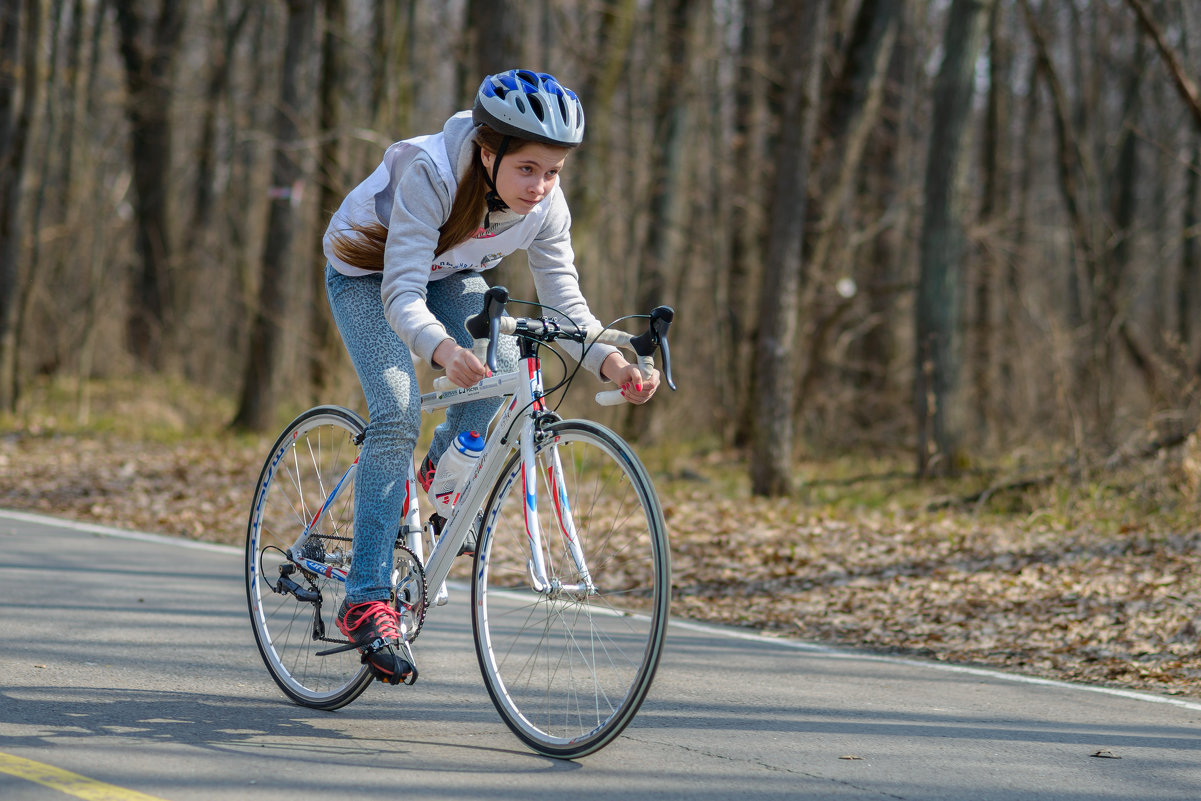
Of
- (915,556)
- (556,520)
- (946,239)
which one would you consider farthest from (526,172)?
(946,239)

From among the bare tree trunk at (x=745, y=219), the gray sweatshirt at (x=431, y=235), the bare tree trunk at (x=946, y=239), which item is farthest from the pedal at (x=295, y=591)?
the bare tree trunk at (x=745, y=219)

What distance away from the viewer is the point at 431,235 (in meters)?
4.09

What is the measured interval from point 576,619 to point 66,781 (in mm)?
1584

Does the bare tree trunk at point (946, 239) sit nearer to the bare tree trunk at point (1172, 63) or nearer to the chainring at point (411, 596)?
the bare tree trunk at point (1172, 63)

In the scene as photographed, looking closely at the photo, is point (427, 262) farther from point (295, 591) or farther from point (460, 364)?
point (295, 591)

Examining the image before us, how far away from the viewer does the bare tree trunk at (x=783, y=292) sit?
11.8 m

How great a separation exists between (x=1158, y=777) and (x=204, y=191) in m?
23.3

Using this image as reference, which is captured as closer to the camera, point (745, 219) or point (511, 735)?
point (511, 735)

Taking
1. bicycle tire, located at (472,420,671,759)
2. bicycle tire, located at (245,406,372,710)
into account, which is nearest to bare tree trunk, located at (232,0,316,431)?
bicycle tire, located at (245,406,372,710)

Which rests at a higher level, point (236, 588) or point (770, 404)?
point (770, 404)

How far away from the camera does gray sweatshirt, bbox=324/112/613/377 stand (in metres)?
4.03

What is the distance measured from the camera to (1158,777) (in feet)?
13.5

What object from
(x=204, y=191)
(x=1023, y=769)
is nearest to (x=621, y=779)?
(x=1023, y=769)

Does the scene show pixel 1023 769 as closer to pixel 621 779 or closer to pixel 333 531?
pixel 621 779
